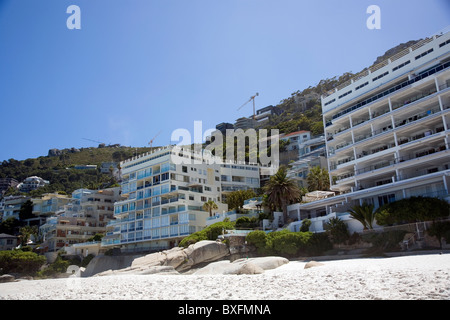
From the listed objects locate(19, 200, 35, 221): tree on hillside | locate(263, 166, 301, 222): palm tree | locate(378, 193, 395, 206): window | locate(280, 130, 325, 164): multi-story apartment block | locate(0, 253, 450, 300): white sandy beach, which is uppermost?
locate(280, 130, 325, 164): multi-story apartment block

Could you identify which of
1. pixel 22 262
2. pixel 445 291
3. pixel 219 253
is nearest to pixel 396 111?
pixel 219 253

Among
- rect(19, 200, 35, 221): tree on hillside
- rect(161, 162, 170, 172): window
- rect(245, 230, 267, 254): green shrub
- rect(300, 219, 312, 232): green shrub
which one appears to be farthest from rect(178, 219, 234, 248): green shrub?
rect(19, 200, 35, 221): tree on hillside

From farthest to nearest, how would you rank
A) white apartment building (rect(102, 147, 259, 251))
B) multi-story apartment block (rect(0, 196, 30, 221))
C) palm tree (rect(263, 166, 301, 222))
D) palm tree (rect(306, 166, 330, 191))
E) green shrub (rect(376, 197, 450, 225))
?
multi-story apartment block (rect(0, 196, 30, 221)), white apartment building (rect(102, 147, 259, 251)), palm tree (rect(306, 166, 330, 191)), palm tree (rect(263, 166, 301, 222)), green shrub (rect(376, 197, 450, 225))

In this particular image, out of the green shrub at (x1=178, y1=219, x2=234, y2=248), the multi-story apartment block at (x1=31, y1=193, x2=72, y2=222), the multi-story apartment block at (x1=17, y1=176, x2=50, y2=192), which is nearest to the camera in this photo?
the green shrub at (x1=178, y1=219, x2=234, y2=248)

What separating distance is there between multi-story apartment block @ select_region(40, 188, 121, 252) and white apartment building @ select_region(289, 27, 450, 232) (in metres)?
55.4

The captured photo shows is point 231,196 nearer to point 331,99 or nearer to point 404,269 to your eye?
point 331,99

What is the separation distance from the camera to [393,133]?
4325 centimetres

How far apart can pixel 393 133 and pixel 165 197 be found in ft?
126

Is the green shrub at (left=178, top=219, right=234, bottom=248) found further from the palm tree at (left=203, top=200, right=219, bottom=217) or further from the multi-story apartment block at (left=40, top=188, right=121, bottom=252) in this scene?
the multi-story apartment block at (left=40, top=188, right=121, bottom=252)

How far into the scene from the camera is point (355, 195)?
4350cm

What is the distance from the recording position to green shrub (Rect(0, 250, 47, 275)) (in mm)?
61625

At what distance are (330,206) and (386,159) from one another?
28.4ft

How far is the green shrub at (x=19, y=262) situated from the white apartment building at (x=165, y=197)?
11.7 meters

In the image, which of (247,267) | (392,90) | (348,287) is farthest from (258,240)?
(348,287)
